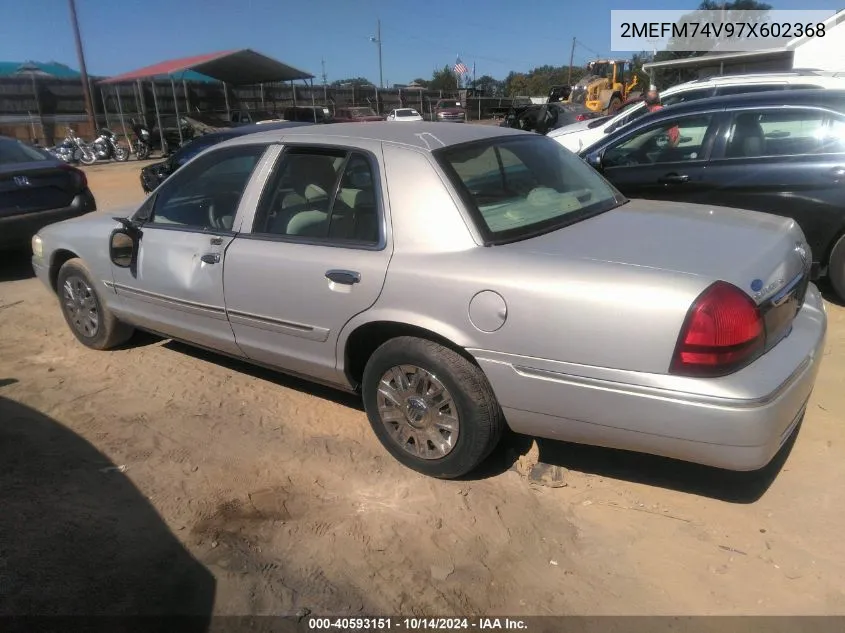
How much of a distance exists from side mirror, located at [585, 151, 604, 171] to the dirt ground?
2.76m

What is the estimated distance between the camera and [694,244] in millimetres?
2760

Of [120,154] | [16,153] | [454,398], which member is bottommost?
[454,398]

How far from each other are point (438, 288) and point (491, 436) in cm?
69

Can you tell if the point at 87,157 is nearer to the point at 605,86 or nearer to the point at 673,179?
the point at 673,179

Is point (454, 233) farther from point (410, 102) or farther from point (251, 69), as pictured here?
point (410, 102)

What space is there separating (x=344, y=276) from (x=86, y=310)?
2.75 metres

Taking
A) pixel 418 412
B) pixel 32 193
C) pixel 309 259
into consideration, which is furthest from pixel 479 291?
pixel 32 193

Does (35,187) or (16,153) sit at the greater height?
(16,153)

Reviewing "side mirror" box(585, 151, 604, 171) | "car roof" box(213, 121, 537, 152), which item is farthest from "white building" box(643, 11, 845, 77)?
"car roof" box(213, 121, 537, 152)

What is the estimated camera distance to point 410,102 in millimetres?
40812

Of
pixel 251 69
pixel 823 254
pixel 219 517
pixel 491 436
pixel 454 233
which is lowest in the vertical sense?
pixel 219 517

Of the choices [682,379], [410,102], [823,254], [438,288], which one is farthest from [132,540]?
[410,102]

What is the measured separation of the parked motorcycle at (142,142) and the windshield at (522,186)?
24.3 meters

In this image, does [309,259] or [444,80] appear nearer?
[309,259]
